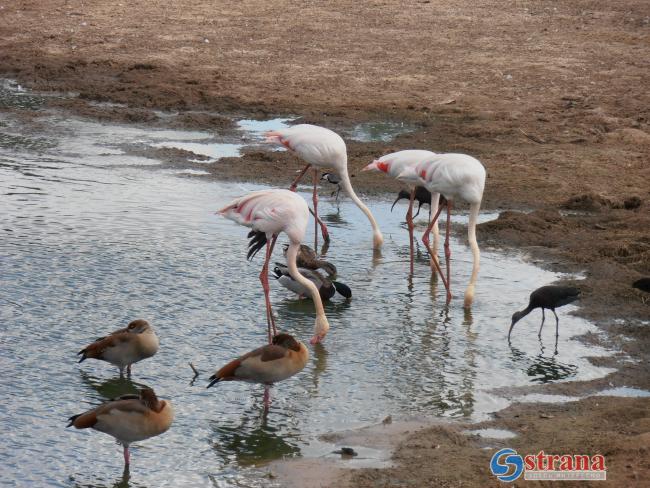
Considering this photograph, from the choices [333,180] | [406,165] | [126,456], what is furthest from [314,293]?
[333,180]

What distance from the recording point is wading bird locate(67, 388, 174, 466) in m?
6.53

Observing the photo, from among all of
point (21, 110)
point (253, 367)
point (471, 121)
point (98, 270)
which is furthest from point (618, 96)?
point (253, 367)

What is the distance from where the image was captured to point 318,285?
33.3 ft

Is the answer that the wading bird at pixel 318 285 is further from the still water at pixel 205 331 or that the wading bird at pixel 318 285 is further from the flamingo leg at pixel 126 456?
the flamingo leg at pixel 126 456

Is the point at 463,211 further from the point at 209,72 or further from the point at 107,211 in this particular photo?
the point at 209,72

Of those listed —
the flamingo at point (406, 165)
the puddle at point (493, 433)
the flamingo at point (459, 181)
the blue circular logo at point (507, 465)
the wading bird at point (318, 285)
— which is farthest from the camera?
the flamingo at point (406, 165)

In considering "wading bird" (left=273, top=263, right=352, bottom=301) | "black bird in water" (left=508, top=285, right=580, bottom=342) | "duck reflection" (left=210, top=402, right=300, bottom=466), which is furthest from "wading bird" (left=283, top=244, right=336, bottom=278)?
"duck reflection" (left=210, top=402, right=300, bottom=466)

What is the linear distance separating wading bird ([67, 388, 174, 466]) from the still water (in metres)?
0.27

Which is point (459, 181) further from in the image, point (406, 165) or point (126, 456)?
point (126, 456)

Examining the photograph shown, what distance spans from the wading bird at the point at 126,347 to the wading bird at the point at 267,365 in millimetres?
623

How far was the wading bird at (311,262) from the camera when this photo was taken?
425 inches

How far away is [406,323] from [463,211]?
14.3 ft

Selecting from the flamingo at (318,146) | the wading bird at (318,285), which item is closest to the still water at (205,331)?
the wading bird at (318,285)

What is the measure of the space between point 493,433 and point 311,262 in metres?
3.89
